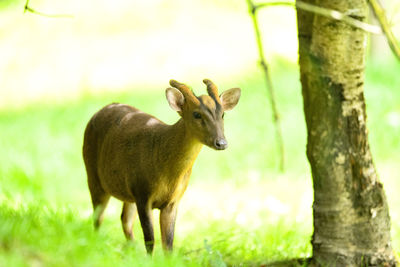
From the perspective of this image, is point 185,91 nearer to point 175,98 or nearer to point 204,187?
point 175,98

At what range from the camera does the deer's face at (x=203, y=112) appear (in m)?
4.39

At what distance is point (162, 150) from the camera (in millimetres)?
4695

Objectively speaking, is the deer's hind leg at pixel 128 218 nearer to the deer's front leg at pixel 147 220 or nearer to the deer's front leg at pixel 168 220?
the deer's front leg at pixel 168 220

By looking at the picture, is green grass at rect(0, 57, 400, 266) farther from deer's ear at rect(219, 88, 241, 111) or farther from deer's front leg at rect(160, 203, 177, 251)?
deer's ear at rect(219, 88, 241, 111)

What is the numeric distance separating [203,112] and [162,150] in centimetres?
43

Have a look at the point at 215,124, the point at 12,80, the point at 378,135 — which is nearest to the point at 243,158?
the point at 378,135

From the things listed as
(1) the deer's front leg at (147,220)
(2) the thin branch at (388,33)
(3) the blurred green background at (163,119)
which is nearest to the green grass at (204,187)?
(3) the blurred green background at (163,119)

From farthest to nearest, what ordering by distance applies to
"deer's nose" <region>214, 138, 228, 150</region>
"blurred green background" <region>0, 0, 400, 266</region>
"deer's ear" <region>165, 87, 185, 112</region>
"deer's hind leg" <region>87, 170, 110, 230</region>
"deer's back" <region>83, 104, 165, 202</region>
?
"deer's hind leg" <region>87, 170, 110, 230</region>
"deer's back" <region>83, 104, 165, 202</region>
"deer's ear" <region>165, 87, 185, 112</region>
"blurred green background" <region>0, 0, 400, 266</region>
"deer's nose" <region>214, 138, 228, 150</region>

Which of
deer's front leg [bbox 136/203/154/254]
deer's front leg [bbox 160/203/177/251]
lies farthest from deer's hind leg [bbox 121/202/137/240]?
deer's front leg [bbox 136/203/154/254]

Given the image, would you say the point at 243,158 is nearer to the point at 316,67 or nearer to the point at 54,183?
the point at 54,183

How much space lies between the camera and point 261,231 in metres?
5.96

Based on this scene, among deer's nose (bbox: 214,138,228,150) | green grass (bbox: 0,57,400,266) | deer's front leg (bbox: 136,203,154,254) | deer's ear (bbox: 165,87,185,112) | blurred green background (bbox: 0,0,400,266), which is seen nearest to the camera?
green grass (bbox: 0,57,400,266)

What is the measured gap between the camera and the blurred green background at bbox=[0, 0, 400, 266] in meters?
4.45

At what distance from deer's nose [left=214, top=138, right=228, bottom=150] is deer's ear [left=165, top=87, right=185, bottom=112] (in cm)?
44
